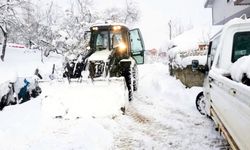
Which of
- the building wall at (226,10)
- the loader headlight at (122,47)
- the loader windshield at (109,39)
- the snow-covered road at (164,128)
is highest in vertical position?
Result: the building wall at (226,10)

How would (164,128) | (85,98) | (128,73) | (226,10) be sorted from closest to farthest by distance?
(164,128)
(85,98)
(128,73)
(226,10)

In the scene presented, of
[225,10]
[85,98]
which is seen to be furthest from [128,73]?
[225,10]

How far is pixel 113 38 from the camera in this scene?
1191 centimetres

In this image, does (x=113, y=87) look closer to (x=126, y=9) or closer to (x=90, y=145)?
(x=90, y=145)

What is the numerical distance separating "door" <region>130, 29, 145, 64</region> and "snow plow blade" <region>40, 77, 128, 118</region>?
12.4 ft

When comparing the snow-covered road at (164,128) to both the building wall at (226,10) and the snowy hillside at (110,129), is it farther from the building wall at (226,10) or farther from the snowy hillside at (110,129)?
the building wall at (226,10)

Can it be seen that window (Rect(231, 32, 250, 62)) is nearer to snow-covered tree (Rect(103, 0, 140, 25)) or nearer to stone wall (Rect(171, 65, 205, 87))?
stone wall (Rect(171, 65, 205, 87))

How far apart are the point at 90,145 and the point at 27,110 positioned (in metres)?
4.78

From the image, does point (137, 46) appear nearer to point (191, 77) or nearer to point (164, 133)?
point (191, 77)

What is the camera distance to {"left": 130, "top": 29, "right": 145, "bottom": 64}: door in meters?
12.3

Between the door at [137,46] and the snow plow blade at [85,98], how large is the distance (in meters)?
3.79

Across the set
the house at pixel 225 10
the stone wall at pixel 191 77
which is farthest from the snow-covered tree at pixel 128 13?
the stone wall at pixel 191 77

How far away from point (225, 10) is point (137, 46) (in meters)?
15.9

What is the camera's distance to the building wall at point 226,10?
21767 millimetres
